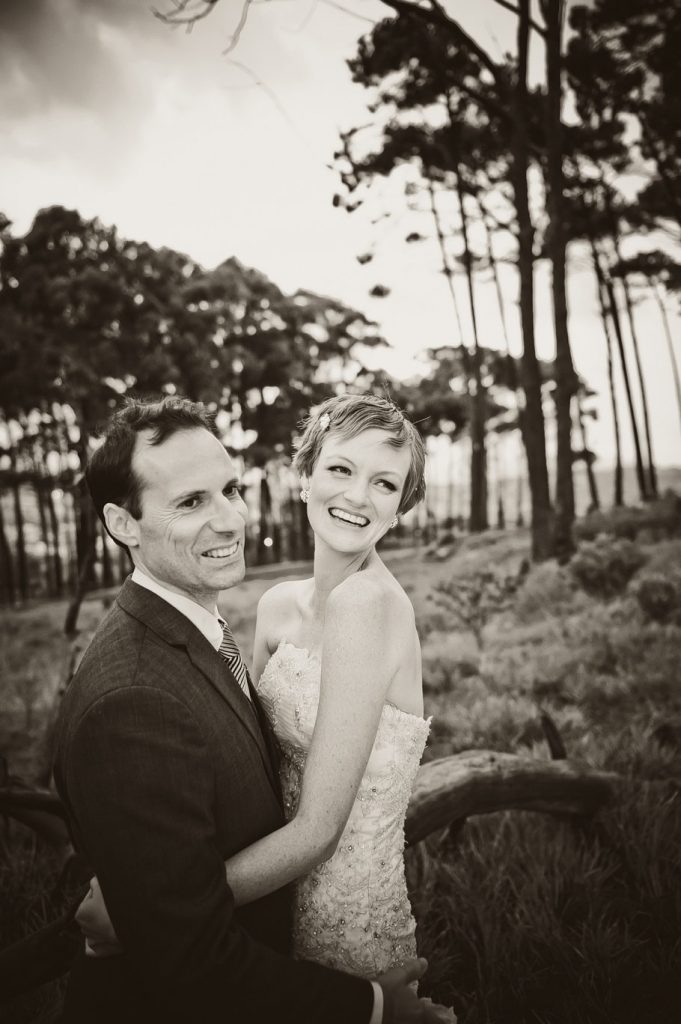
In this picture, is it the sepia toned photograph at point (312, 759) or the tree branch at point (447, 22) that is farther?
the tree branch at point (447, 22)

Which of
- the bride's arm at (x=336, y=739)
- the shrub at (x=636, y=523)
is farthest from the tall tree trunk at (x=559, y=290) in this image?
the bride's arm at (x=336, y=739)

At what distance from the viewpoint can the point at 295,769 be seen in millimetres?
2152

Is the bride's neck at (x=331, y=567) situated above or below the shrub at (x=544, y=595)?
above

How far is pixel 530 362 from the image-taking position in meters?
12.7

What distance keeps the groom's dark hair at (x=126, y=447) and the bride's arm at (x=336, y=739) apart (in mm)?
712

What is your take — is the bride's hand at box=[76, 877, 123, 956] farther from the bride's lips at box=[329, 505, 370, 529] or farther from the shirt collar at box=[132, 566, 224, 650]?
the bride's lips at box=[329, 505, 370, 529]

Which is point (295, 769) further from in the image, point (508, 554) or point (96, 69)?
point (508, 554)

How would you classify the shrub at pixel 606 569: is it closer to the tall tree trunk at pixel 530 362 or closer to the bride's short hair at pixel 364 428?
the tall tree trunk at pixel 530 362

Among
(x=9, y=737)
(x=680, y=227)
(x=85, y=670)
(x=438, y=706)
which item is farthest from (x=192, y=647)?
(x=680, y=227)

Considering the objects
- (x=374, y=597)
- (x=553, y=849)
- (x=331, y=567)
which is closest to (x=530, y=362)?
(x=553, y=849)

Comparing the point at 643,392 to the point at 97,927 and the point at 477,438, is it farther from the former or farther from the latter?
the point at 97,927

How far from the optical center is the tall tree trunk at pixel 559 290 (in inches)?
452

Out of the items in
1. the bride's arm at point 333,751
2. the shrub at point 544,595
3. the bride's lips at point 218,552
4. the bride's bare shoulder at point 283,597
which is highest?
the bride's lips at point 218,552

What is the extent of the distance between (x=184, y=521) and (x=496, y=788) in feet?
8.36
